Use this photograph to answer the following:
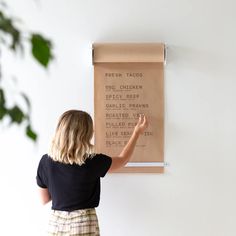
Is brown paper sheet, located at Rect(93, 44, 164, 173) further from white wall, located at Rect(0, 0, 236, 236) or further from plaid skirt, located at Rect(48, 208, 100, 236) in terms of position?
plaid skirt, located at Rect(48, 208, 100, 236)

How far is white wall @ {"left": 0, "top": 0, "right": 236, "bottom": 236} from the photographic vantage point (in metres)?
2.28

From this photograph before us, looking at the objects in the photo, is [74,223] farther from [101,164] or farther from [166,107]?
[166,107]

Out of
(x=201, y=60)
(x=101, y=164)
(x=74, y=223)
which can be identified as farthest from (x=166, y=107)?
(x=74, y=223)

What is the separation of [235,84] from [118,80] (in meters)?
0.62

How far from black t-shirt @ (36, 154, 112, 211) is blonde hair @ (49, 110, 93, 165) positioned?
1.4 inches

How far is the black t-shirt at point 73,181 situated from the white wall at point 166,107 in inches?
13.1

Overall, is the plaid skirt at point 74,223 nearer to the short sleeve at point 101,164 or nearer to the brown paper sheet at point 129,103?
the short sleeve at point 101,164

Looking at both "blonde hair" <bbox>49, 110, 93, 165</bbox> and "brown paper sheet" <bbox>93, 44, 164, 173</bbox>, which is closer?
"blonde hair" <bbox>49, 110, 93, 165</bbox>

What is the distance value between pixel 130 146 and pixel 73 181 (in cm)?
41

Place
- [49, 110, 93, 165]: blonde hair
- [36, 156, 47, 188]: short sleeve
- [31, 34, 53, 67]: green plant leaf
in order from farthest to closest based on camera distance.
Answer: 1. [36, 156, 47, 188]: short sleeve
2. [49, 110, 93, 165]: blonde hair
3. [31, 34, 53, 67]: green plant leaf

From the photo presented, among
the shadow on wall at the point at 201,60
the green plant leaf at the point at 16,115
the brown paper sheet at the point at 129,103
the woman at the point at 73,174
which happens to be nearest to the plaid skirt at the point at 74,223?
the woman at the point at 73,174

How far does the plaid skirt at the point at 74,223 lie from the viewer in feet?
6.31

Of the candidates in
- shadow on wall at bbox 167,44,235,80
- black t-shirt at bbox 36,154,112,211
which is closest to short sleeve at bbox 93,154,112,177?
black t-shirt at bbox 36,154,112,211

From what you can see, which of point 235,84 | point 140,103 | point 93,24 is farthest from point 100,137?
point 235,84
